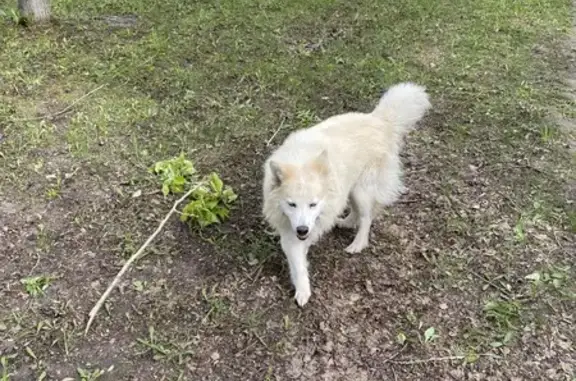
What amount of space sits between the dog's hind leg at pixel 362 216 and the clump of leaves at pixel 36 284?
1755 mm

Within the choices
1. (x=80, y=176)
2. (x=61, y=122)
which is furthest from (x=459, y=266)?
(x=61, y=122)

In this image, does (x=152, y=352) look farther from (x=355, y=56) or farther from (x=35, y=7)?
(x=35, y=7)

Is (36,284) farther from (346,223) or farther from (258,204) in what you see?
(346,223)

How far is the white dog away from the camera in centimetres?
312

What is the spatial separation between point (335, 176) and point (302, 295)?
2.26ft

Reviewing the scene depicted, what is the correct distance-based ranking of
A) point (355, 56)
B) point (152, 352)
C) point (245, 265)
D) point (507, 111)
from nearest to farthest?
point (152, 352) < point (245, 265) < point (507, 111) < point (355, 56)

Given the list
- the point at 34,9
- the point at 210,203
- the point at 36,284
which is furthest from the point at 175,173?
the point at 34,9

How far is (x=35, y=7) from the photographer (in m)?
5.97

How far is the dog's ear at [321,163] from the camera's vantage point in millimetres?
3119

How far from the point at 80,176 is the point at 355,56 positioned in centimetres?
289

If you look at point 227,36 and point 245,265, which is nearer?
point 245,265

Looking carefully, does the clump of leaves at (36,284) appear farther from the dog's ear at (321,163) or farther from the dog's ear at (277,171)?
the dog's ear at (321,163)

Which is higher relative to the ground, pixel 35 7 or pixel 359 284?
pixel 35 7

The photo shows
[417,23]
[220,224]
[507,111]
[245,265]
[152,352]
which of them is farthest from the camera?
[417,23]
